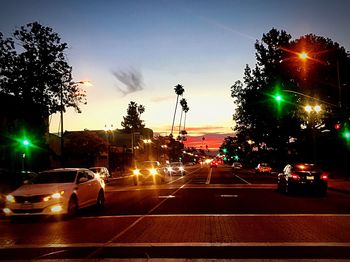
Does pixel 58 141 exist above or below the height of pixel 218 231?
above

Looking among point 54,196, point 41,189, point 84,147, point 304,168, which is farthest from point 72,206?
point 84,147

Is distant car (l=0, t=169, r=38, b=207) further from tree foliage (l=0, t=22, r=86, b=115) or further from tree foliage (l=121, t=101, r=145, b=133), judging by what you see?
tree foliage (l=121, t=101, r=145, b=133)

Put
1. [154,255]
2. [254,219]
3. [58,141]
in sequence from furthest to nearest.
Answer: [58,141], [254,219], [154,255]

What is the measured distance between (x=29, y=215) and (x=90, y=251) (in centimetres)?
566

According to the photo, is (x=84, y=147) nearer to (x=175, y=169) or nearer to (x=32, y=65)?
(x=175, y=169)

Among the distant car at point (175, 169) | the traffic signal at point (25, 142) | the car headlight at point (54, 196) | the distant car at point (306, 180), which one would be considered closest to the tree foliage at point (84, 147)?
the distant car at point (175, 169)

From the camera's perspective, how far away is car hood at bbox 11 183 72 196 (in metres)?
14.7

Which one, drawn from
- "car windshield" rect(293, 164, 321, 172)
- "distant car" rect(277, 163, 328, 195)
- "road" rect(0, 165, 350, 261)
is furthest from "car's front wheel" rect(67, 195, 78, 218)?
"car windshield" rect(293, 164, 321, 172)

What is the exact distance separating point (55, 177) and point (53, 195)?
1.98 metres

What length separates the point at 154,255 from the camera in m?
8.87

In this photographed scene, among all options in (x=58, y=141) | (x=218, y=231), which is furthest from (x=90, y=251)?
(x=58, y=141)

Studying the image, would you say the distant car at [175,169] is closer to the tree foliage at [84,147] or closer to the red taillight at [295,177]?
the tree foliage at [84,147]

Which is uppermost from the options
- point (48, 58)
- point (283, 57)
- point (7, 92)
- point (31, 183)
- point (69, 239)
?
point (283, 57)

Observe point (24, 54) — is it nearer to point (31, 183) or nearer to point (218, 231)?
point (31, 183)
